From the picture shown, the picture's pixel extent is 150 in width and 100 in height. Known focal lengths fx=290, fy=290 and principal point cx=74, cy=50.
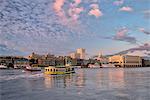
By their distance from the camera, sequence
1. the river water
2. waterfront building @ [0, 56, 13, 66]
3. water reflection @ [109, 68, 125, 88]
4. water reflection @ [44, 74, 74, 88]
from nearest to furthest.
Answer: the river water → water reflection @ [44, 74, 74, 88] → water reflection @ [109, 68, 125, 88] → waterfront building @ [0, 56, 13, 66]

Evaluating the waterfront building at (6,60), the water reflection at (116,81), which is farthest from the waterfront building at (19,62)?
the water reflection at (116,81)

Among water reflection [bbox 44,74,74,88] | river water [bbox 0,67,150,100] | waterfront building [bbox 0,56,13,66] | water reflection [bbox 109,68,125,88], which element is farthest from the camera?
waterfront building [bbox 0,56,13,66]

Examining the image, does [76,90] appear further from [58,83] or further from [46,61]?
[46,61]

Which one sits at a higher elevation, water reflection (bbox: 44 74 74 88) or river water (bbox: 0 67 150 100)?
water reflection (bbox: 44 74 74 88)

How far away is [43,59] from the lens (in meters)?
176

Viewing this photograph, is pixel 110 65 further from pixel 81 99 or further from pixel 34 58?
pixel 81 99

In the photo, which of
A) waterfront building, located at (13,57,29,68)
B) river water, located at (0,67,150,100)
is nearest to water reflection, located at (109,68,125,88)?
river water, located at (0,67,150,100)

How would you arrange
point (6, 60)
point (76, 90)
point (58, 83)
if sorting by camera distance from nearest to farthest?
point (76, 90)
point (58, 83)
point (6, 60)

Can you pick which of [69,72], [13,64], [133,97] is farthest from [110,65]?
[133,97]

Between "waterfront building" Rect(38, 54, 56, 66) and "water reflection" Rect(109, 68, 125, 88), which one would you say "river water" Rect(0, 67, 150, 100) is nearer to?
"water reflection" Rect(109, 68, 125, 88)

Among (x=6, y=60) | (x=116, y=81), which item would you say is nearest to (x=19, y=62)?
(x=6, y=60)

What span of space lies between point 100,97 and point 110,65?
581 feet

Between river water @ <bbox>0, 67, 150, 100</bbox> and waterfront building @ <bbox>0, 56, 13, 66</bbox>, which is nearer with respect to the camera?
river water @ <bbox>0, 67, 150, 100</bbox>

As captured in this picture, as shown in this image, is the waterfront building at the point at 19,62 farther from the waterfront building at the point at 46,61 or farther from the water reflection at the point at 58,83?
the water reflection at the point at 58,83
